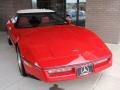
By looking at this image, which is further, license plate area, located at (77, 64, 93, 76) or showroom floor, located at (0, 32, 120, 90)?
showroom floor, located at (0, 32, 120, 90)

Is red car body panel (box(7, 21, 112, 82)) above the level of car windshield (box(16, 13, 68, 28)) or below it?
below

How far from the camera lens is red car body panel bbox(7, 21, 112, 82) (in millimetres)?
3270

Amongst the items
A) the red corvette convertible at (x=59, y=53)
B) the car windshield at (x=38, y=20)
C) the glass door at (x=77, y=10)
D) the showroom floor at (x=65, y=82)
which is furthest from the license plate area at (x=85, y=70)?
the glass door at (x=77, y=10)

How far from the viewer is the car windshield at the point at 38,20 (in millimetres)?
4926

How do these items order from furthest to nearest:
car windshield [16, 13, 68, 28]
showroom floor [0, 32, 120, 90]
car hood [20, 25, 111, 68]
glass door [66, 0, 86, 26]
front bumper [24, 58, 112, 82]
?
glass door [66, 0, 86, 26], car windshield [16, 13, 68, 28], showroom floor [0, 32, 120, 90], car hood [20, 25, 111, 68], front bumper [24, 58, 112, 82]

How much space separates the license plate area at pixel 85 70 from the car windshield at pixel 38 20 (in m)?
1.95

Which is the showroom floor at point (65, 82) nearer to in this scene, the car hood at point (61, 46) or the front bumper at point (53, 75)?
the front bumper at point (53, 75)

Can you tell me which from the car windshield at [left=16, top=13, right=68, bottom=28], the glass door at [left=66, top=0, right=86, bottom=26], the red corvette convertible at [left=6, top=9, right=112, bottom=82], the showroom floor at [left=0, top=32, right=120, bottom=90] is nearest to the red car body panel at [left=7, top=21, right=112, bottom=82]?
the red corvette convertible at [left=6, top=9, right=112, bottom=82]

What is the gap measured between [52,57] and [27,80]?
0.89 m

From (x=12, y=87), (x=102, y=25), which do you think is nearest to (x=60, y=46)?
(x=12, y=87)

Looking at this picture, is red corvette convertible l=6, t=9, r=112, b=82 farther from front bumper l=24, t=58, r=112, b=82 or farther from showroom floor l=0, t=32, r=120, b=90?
showroom floor l=0, t=32, r=120, b=90

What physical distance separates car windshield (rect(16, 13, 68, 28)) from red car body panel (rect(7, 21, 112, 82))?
0.50m

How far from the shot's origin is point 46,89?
3562 millimetres

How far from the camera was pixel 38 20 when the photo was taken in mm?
5062
